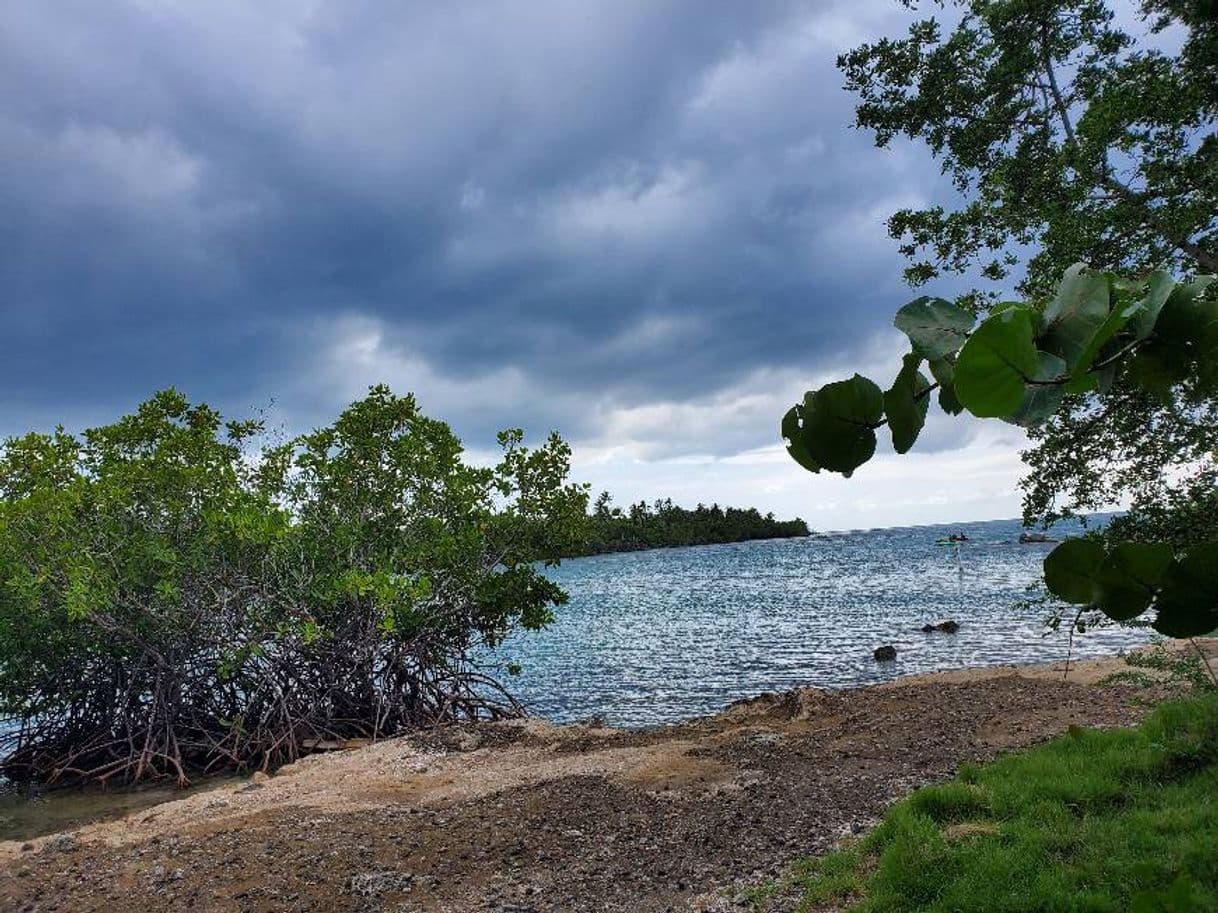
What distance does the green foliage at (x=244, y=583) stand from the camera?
15.1 m

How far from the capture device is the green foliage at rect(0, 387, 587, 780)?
595 inches

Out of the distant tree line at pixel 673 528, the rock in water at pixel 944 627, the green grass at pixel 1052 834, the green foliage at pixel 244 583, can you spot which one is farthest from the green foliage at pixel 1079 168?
the distant tree line at pixel 673 528

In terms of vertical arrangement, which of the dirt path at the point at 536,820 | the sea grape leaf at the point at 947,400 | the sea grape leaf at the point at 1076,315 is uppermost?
the sea grape leaf at the point at 1076,315

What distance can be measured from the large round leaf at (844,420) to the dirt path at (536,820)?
6.71 m

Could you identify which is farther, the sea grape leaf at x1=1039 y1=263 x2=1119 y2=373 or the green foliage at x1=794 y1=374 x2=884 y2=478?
the green foliage at x1=794 y1=374 x2=884 y2=478

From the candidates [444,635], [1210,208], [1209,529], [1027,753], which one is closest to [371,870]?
[1027,753]

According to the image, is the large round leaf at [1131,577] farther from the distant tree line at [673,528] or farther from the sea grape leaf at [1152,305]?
the distant tree line at [673,528]

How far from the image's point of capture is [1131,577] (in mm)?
1113

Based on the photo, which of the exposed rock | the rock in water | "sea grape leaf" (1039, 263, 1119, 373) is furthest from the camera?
the rock in water

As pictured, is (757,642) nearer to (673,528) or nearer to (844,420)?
(844,420)

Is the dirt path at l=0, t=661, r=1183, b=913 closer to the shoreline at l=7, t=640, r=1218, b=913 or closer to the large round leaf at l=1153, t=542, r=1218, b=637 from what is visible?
the shoreline at l=7, t=640, r=1218, b=913

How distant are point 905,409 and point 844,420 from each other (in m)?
0.09

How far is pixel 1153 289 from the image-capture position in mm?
1071

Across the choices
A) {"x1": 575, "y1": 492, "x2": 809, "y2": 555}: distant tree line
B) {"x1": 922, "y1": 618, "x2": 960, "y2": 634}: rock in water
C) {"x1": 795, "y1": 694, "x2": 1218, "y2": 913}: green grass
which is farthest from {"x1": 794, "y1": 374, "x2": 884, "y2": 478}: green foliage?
{"x1": 575, "y1": 492, "x2": 809, "y2": 555}: distant tree line
